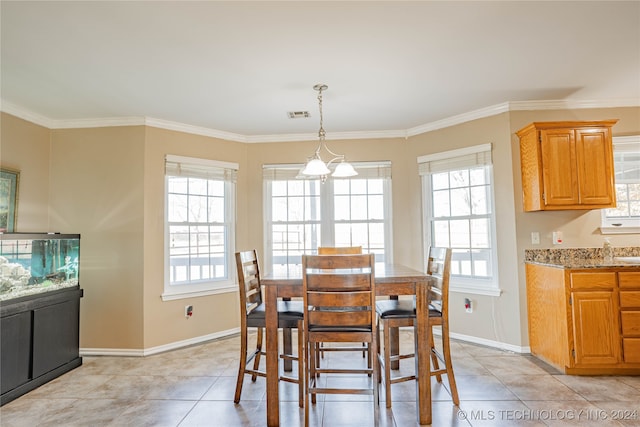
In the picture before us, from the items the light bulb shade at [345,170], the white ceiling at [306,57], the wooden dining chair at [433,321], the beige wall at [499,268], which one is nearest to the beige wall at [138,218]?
the beige wall at [499,268]

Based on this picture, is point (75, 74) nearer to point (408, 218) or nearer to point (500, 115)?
point (408, 218)

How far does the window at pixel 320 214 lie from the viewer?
4551 mm

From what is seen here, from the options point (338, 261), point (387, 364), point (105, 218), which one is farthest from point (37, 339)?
point (387, 364)

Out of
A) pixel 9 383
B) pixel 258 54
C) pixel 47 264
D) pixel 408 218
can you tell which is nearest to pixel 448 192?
pixel 408 218

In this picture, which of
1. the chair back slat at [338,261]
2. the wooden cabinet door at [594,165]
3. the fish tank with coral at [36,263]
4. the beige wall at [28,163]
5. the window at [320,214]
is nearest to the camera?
the chair back slat at [338,261]

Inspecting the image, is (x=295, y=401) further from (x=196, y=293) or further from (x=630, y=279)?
(x=630, y=279)

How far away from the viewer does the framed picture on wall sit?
331 cm

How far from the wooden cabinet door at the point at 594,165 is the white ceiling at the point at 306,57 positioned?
0.47m

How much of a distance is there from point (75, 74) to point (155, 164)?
47.6 inches

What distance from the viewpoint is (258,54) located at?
8.54 feet

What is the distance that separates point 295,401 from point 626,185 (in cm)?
383

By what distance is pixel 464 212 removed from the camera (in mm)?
A: 4059

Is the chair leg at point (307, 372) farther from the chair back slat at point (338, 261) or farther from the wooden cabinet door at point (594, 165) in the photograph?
the wooden cabinet door at point (594, 165)

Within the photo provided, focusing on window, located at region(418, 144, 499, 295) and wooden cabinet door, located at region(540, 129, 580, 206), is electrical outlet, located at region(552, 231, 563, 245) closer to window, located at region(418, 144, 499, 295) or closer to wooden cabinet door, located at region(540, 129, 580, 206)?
wooden cabinet door, located at region(540, 129, 580, 206)
